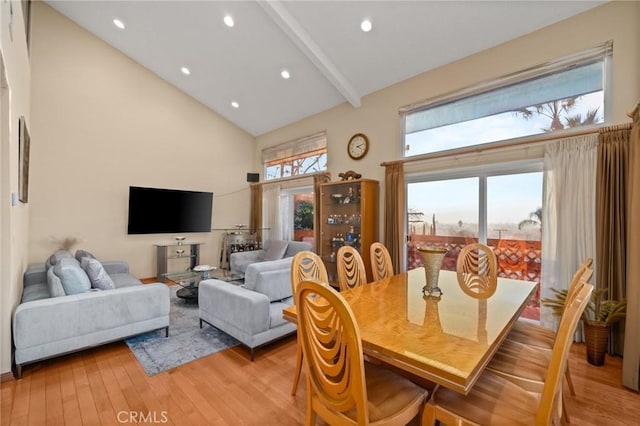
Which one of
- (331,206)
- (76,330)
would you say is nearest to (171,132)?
(331,206)

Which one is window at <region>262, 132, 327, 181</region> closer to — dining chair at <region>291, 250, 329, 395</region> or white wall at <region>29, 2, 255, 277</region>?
white wall at <region>29, 2, 255, 277</region>

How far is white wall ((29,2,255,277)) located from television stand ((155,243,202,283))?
172 mm

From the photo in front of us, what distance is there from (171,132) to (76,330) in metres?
4.42

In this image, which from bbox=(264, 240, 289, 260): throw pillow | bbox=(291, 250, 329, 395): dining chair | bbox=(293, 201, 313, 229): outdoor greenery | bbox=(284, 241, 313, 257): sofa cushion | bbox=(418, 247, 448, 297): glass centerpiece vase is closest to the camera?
bbox=(418, 247, 448, 297): glass centerpiece vase

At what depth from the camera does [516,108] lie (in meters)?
3.37

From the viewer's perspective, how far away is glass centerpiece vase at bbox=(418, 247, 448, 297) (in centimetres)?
184

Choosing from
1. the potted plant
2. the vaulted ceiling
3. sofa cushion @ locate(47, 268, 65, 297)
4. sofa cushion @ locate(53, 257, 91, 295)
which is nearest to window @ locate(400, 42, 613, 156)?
the vaulted ceiling

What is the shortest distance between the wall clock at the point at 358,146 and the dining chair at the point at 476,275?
2523 millimetres

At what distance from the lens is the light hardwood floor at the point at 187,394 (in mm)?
1808

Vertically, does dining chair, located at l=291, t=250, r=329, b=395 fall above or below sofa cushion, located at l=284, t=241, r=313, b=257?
above

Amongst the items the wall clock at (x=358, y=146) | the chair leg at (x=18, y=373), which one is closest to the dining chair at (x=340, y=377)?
the chair leg at (x=18, y=373)

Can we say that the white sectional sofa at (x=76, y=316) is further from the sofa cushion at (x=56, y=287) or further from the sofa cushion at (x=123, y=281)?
the sofa cushion at (x=123, y=281)

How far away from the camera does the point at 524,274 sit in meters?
3.28

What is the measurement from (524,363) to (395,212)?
2808mm
